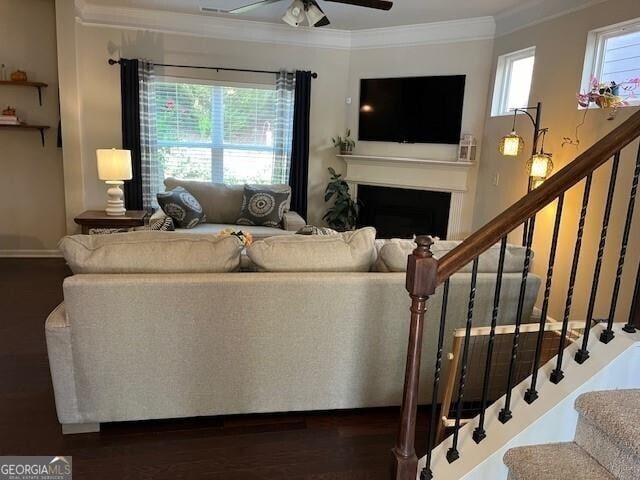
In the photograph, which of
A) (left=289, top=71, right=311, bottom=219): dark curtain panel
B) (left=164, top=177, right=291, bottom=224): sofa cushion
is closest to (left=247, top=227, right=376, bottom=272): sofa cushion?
(left=164, top=177, right=291, bottom=224): sofa cushion

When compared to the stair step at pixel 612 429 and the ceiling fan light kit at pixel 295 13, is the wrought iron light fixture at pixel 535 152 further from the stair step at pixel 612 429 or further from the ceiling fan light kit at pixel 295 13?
the stair step at pixel 612 429

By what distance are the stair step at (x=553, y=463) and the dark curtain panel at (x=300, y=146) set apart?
14.4 ft

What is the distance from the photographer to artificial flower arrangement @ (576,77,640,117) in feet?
9.87

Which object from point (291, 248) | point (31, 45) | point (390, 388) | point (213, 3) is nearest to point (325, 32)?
point (213, 3)

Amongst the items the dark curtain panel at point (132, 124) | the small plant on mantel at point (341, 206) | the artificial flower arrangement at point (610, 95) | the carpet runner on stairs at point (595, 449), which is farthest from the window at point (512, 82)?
the dark curtain panel at point (132, 124)

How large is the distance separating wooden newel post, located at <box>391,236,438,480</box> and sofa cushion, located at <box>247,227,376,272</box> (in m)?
0.85

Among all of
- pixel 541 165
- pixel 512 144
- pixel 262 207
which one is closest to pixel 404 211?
pixel 262 207

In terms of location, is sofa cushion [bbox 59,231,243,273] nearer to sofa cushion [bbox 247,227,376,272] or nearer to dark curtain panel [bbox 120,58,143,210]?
sofa cushion [bbox 247,227,376,272]

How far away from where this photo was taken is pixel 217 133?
5555mm

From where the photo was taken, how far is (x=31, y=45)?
4.90 m

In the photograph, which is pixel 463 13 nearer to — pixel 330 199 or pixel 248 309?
pixel 330 199

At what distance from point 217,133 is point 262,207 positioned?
1184mm

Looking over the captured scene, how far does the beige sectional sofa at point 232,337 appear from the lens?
2072 millimetres

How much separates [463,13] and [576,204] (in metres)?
2.32
